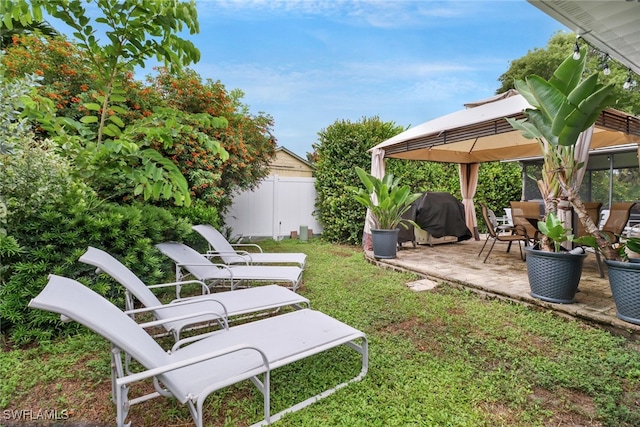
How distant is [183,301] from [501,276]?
188 inches

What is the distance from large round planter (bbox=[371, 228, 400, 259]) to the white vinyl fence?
4219mm

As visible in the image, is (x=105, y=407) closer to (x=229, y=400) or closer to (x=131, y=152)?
(x=229, y=400)

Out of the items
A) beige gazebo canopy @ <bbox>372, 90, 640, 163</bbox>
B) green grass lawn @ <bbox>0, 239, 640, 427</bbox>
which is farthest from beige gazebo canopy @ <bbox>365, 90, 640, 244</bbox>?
green grass lawn @ <bbox>0, 239, 640, 427</bbox>

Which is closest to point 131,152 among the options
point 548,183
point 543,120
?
point 543,120

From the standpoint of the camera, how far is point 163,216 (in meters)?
4.39

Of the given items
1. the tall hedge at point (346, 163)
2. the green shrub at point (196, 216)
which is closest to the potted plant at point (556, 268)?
the green shrub at point (196, 216)

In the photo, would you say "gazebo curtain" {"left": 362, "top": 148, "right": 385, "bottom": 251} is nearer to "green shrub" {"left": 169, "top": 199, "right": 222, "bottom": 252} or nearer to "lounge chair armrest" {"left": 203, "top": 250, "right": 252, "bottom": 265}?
"lounge chair armrest" {"left": 203, "top": 250, "right": 252, "bottom": 265}

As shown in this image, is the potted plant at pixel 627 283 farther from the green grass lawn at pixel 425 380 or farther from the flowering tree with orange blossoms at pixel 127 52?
the flowering tree with orange blossoms at pixel 127 52

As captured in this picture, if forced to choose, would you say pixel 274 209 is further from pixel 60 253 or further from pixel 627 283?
pixel 627 283

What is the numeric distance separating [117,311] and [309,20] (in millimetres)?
6810

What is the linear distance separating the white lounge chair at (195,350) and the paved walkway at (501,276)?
8.86 ft

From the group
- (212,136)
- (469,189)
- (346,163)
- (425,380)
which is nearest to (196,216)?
(212,136)

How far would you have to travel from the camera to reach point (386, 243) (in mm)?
6371
